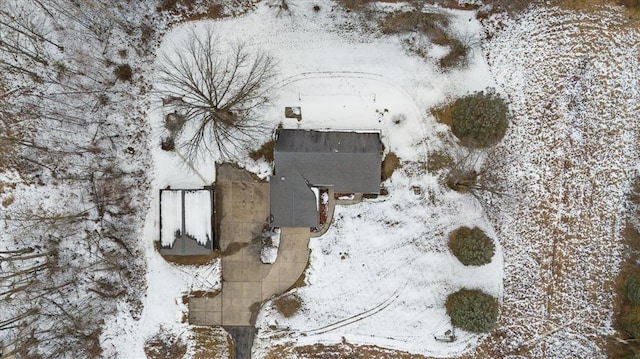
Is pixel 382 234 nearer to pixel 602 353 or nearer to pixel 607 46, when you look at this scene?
pixel 602 353

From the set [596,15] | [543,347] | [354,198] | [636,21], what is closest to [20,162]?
[354,198]

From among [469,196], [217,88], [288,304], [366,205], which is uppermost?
[217,88]

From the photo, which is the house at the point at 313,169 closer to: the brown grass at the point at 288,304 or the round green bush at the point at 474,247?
the brown grass at the point at 288,304

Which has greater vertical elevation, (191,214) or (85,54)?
(85,54)

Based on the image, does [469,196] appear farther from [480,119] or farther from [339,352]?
[339,352]

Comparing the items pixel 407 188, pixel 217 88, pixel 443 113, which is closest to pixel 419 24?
pixel 443 113

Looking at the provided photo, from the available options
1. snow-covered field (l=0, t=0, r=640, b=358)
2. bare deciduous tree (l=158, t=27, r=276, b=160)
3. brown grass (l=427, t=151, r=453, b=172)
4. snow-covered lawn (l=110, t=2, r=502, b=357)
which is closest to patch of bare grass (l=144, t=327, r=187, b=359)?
snow-covered field (l=0, t=0, r=640, b=358)

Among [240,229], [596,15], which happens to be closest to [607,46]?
[596,15]

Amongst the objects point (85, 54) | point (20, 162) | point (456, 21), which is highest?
point (456, 21)
